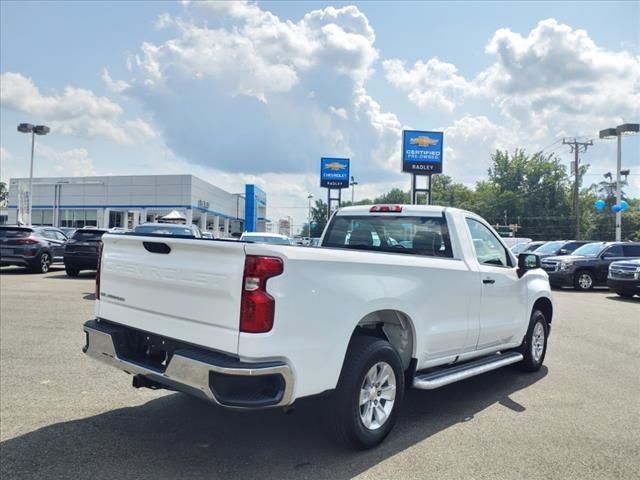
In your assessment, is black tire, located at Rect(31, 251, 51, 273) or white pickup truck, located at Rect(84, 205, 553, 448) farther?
black tire, located at Rect(31, 251, 51, 273)

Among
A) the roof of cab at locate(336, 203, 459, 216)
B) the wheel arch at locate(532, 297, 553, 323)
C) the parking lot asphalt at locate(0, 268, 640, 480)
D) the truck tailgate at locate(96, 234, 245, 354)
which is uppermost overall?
the roof of cab at locate(336, 203, 459, 216)

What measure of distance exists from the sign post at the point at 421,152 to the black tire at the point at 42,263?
58.9ft

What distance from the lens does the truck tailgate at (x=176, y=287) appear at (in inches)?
130

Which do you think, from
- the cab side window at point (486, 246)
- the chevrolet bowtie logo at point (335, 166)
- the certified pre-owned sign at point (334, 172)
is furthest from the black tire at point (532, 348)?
the chevrolet bowtie logo at point (335, 166)

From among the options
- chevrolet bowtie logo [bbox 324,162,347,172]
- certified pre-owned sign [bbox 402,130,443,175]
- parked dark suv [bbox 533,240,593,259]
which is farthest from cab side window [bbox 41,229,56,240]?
chevrolet bowtie logo [bbox 324,162,347,172]

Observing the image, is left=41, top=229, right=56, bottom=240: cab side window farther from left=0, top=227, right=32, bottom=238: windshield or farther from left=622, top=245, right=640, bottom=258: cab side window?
left=622, top=245, right=640, bottom=258: cab side window

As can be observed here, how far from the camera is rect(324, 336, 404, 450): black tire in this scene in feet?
12.0

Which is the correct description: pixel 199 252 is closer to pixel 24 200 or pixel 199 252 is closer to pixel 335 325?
pixel 335 325

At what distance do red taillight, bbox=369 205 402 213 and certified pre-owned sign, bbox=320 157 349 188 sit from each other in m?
33.0

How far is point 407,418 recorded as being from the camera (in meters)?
4.73

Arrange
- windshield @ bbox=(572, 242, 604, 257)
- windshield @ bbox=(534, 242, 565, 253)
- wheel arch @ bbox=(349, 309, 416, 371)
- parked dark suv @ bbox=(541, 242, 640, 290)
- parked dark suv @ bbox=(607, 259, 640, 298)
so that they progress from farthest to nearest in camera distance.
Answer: windshield @ bbox=(534, 242, 565, 253), windshield @ bbox=(572, 242, 604, 257), parked dark suv @ bbox=(541, 242, 640, 290), parked dark suv @ bbox=(607, 259, 640, 298), wheel arch @ bbox=(349, 309, 416, 371)

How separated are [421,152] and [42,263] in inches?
759

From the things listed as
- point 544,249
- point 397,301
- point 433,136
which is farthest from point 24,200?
point 397,301

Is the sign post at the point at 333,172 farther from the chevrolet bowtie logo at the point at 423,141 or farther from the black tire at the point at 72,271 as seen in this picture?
the black tire at the point at 72,271
